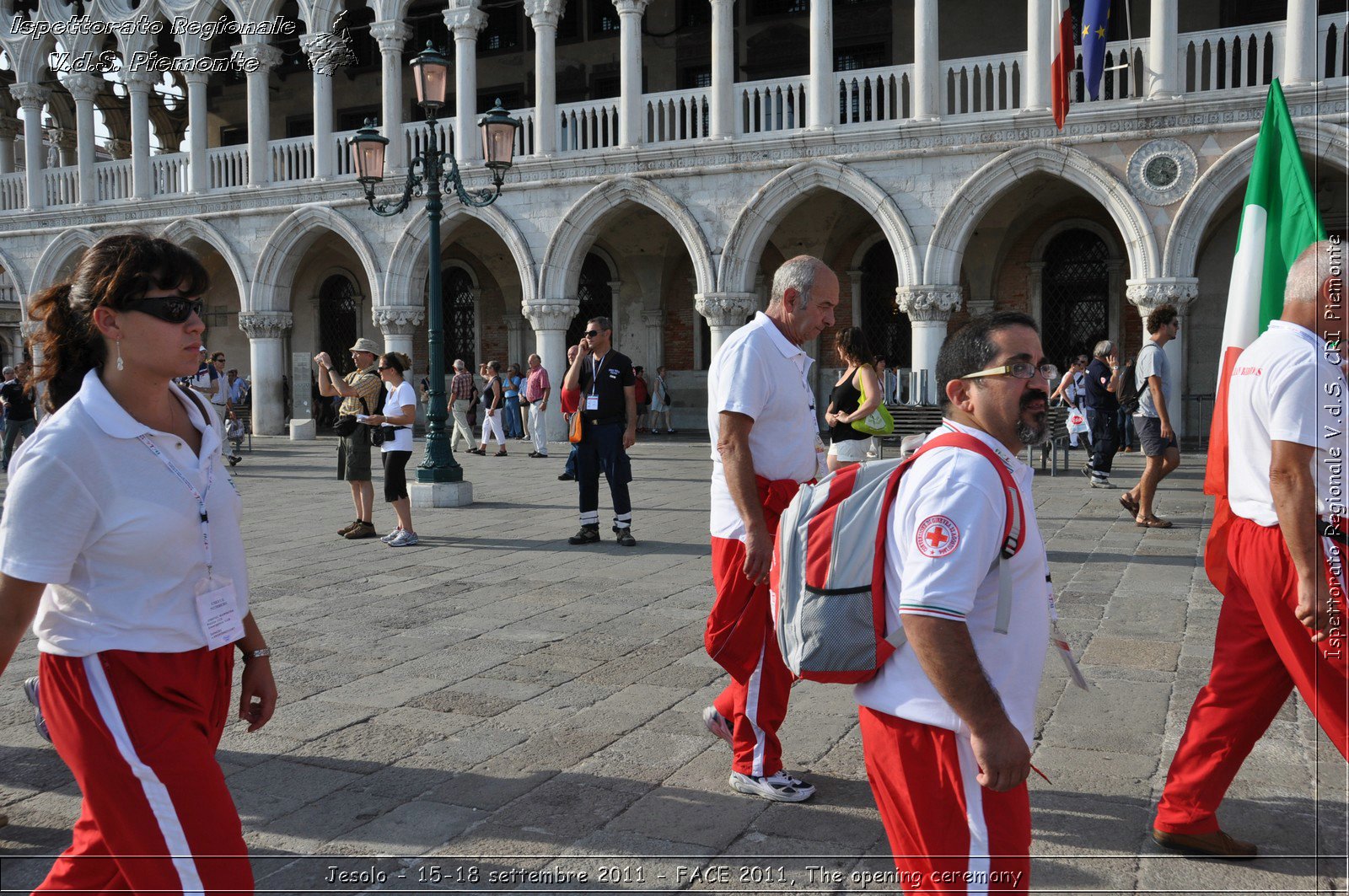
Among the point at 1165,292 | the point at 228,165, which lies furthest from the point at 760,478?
the point at 228,165

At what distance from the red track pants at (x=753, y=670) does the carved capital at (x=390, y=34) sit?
18140 mm

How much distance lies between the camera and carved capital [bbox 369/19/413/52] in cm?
1923

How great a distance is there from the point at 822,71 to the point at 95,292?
15461 mm

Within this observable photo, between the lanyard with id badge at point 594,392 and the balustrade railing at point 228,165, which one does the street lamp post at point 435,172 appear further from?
the balustrade railing at point 228,165

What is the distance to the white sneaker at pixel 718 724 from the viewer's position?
11.9 feet

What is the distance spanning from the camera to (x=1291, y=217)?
3311 millimetres

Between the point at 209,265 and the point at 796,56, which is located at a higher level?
the point at 796,56

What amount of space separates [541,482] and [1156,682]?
29.0 feet

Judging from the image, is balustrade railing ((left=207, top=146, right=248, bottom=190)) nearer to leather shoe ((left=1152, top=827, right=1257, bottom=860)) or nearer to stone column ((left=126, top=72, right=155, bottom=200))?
stone column ((left=126, top=72, right=155, bottom=200))

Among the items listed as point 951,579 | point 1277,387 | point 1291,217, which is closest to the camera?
point 951,579

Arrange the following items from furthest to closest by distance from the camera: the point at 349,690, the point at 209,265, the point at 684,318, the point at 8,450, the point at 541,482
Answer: the point at 209,265 < the point at 684,318 < the point at 8,450 < the point at 541,482 < the point at 349,690

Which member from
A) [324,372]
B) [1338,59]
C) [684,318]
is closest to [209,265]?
[684,318]

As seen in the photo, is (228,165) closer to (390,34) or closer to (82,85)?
(82,85)

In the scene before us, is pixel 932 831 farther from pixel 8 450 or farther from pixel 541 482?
pixel 8 450
